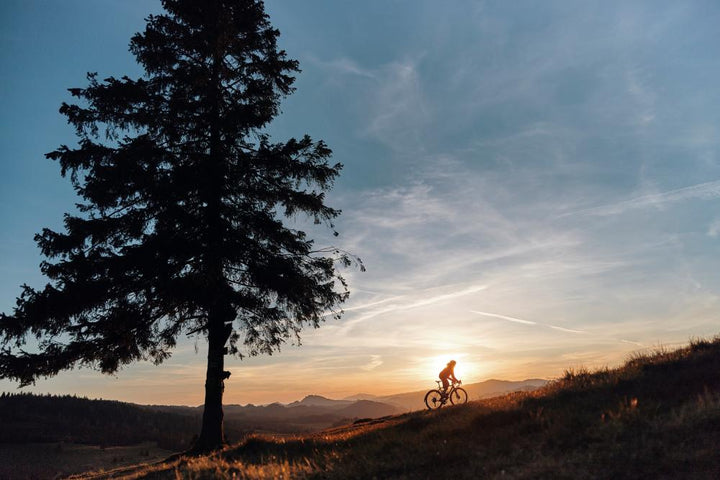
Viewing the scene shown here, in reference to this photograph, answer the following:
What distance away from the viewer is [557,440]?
24.8ft

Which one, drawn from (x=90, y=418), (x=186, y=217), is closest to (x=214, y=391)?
(x=186, y=217)

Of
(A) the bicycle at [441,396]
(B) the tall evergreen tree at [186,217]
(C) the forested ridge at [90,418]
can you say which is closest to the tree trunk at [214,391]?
(B) the tall evergreen tree at [186,217]

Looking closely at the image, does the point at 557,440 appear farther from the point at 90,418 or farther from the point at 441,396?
the point at 90,418

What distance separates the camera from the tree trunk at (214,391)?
14.3m

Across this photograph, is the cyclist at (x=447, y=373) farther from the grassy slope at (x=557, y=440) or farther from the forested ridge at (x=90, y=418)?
the forested ridge at (x=90, y=418)

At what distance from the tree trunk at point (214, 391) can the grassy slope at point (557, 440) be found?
2.58 metres

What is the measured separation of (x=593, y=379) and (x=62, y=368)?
51.5 ft

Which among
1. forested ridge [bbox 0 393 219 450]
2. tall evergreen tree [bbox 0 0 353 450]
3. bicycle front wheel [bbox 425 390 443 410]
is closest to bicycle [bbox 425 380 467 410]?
bicycle front wheel [bbox 425 390 443 410]

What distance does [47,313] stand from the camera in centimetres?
1376

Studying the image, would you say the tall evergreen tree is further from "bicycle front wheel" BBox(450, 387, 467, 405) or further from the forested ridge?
the forested ridge

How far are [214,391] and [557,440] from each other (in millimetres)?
11113

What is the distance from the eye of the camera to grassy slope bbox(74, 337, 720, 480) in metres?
6.46

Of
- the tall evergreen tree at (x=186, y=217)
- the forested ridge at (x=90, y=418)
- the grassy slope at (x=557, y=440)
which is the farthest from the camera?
the forested ridge at (x=90, y=418)

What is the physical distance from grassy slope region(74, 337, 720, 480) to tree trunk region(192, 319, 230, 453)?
102 inches
